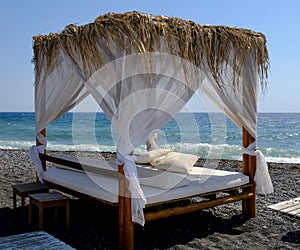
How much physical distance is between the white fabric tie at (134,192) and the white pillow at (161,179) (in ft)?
1.22

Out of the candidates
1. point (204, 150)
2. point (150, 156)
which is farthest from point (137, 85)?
point (204, 150)

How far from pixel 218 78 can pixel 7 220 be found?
285 cm

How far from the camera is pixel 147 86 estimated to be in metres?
3.54

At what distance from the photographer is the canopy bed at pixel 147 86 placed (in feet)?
11.3

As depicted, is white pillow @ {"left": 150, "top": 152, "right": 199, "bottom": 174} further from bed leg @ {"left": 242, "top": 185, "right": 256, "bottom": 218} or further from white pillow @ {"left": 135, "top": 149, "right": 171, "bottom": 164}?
bed leg @ {"left": 242, "top": 185, "right": 256, "bottom": 218}

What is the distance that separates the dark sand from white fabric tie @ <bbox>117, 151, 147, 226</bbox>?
357 mm

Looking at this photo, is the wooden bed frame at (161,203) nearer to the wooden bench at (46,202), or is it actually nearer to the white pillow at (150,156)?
the wooden bench at (46,202)

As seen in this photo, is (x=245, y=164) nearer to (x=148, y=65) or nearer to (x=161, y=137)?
(x=148, y=65)

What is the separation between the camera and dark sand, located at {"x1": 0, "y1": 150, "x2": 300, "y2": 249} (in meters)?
3.70

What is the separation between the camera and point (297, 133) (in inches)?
947

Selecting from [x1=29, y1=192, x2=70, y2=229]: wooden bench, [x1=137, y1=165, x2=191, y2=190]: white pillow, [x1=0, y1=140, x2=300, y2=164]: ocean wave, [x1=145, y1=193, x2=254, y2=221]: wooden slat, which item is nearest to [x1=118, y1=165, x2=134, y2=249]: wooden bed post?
[x1=145, y1=193, x2=254, y2=221]: wooden slat

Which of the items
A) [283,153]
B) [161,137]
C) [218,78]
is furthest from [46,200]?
[161,137]

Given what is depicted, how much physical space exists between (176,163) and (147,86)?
132 cm

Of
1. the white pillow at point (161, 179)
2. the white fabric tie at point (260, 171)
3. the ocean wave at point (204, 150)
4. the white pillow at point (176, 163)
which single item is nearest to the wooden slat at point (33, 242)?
the white pillow at point (161, 179)
